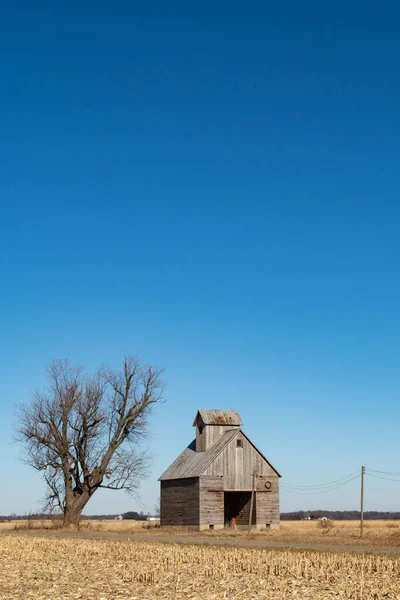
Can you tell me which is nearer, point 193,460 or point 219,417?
point 193,460

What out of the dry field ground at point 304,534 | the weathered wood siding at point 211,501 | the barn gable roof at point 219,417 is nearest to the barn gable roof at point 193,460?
the weathered wood siding at point 211,501

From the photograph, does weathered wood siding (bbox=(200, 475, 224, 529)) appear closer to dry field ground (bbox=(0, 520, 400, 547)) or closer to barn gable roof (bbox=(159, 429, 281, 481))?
barn gable roof (bbox=(159, 429, 281, 481))

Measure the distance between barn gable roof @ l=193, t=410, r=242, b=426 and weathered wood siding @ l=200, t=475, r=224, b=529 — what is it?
21.2 ft

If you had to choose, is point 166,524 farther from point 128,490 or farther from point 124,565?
point 124,565

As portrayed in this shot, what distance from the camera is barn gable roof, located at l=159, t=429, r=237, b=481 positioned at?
5797 cm

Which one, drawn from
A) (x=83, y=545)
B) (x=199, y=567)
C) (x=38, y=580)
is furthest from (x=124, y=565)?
(x=83, y=545)

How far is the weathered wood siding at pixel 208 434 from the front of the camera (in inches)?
2452

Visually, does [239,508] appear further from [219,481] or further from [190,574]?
[190,574]

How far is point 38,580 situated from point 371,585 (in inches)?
403

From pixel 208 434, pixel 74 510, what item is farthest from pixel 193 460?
pixel 74 510

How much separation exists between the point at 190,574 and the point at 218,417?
3927 cm

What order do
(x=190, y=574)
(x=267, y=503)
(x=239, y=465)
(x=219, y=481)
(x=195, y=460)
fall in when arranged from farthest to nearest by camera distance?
(x=195, y=460) < (x=267, y=503) < (x=239, y=465) < (x=219, y=481) < (x=190, y=574)

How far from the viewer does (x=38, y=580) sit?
22.8 m

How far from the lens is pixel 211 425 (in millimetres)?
62562
